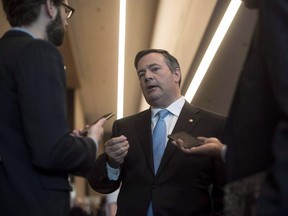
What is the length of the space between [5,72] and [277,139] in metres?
0.95

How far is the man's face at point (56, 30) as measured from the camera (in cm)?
180

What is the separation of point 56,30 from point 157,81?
39.6 inches

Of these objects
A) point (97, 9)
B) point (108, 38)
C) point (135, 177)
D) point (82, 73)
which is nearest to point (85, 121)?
point (82, 73)

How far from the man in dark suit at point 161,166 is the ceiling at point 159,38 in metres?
1.68

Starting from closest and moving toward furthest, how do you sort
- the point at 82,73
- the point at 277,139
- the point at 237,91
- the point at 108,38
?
the point at 277,139, the point at 237,91, the point at 108,38, the point at 82,73

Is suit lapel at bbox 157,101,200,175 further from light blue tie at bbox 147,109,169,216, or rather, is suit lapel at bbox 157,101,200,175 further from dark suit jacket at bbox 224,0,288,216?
dark suit jacket at bbox 224,0,288,216

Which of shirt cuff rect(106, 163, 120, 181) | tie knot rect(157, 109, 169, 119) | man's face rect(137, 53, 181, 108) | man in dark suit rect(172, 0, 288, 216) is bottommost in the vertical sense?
shirt cuff rect(106, 163, 120, 181)

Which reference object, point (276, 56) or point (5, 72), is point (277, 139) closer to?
point (276, 56)

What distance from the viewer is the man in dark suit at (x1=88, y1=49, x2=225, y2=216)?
2.34m

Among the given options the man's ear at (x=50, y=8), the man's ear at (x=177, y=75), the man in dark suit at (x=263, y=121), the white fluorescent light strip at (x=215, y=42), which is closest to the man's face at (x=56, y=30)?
the man's ear at (x=50, y=8)

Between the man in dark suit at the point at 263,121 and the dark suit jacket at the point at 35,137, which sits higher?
the man in dark suit at the point at 263,121

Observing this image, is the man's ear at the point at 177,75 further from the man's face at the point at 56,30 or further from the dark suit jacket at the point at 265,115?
the dark suit jacket at the point at 265,115

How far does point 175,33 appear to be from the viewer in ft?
18.9

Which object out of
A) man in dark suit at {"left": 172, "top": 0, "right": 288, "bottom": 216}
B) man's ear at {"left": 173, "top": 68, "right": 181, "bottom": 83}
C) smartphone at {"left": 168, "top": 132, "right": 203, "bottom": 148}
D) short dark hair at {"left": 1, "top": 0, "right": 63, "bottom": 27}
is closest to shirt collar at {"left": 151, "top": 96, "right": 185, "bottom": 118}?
man's ear at {"left": 173, "top": 68, "right": 181, "bottom": 83}
